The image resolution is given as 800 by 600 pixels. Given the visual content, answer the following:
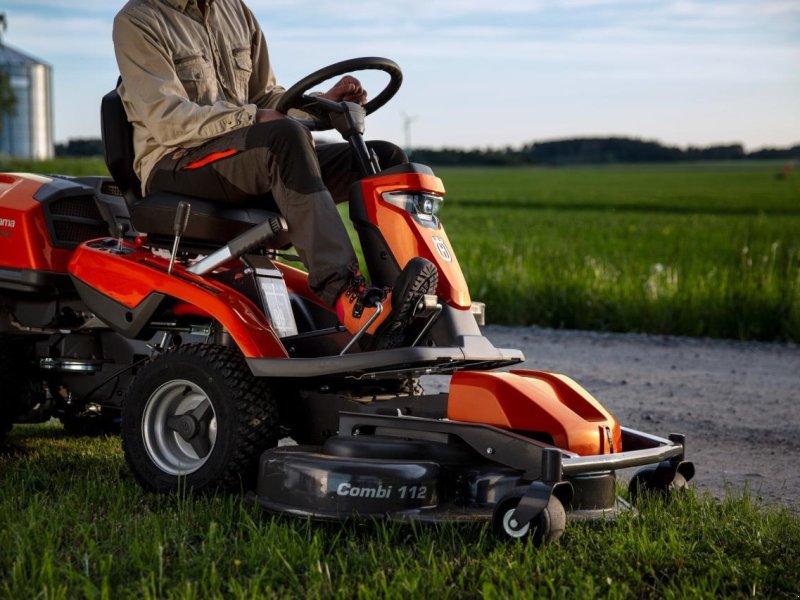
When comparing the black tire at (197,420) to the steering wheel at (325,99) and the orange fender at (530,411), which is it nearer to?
the orange fender at (530,411)

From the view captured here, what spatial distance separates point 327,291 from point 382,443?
1.79ft

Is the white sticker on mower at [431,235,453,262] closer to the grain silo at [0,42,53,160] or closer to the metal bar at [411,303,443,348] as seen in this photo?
the metal bar at [411,303,443,348]

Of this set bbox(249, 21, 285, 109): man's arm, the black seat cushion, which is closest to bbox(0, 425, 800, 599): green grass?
the black seat cushion

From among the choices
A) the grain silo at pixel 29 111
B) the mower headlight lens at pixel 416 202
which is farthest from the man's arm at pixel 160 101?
the grain silo at pixel 29 111

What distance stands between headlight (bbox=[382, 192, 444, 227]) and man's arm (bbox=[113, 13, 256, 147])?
24.1 inches

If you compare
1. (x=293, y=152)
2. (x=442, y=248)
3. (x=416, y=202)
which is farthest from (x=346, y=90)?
(x=442, y=248)

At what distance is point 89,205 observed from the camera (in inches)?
189

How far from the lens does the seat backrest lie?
4344 millimetres

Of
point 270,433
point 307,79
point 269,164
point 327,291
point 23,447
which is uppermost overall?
point 307,79

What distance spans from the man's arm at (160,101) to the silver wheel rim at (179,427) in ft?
3.00

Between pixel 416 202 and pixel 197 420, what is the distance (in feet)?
3.51

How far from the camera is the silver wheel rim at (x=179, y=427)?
390cm

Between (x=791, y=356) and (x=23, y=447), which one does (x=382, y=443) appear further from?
(x=791, y=356)

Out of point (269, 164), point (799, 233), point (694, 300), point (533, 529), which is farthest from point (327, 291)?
point (799, 233)
